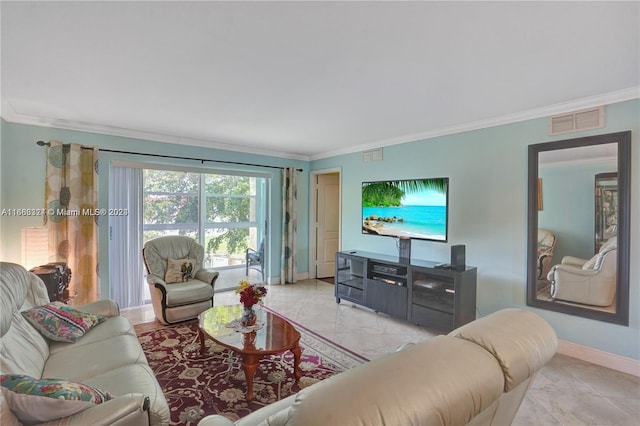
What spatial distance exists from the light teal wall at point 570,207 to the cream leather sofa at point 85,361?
353 cm

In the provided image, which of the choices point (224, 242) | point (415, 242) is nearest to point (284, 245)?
point (224, 242)

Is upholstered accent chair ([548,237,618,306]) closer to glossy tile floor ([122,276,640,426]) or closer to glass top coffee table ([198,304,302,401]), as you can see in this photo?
glossy tile floor ([122,276,640,426])

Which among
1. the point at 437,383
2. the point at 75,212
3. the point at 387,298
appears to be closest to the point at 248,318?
the point at 387,298

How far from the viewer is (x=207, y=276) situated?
3945mm

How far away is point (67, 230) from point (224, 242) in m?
2.26

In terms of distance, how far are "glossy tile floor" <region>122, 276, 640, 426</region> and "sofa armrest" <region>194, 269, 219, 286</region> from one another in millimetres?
703

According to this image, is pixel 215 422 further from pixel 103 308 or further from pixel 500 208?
pixel 500 208

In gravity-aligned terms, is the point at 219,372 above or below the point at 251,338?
below

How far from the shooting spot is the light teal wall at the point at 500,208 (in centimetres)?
263

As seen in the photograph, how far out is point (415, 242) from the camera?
4.20 meters

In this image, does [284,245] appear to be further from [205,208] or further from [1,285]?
[1,285]

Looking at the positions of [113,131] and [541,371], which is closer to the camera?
[541,371]

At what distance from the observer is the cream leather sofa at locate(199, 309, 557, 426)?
698 millimetres

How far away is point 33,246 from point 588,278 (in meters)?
5.54
